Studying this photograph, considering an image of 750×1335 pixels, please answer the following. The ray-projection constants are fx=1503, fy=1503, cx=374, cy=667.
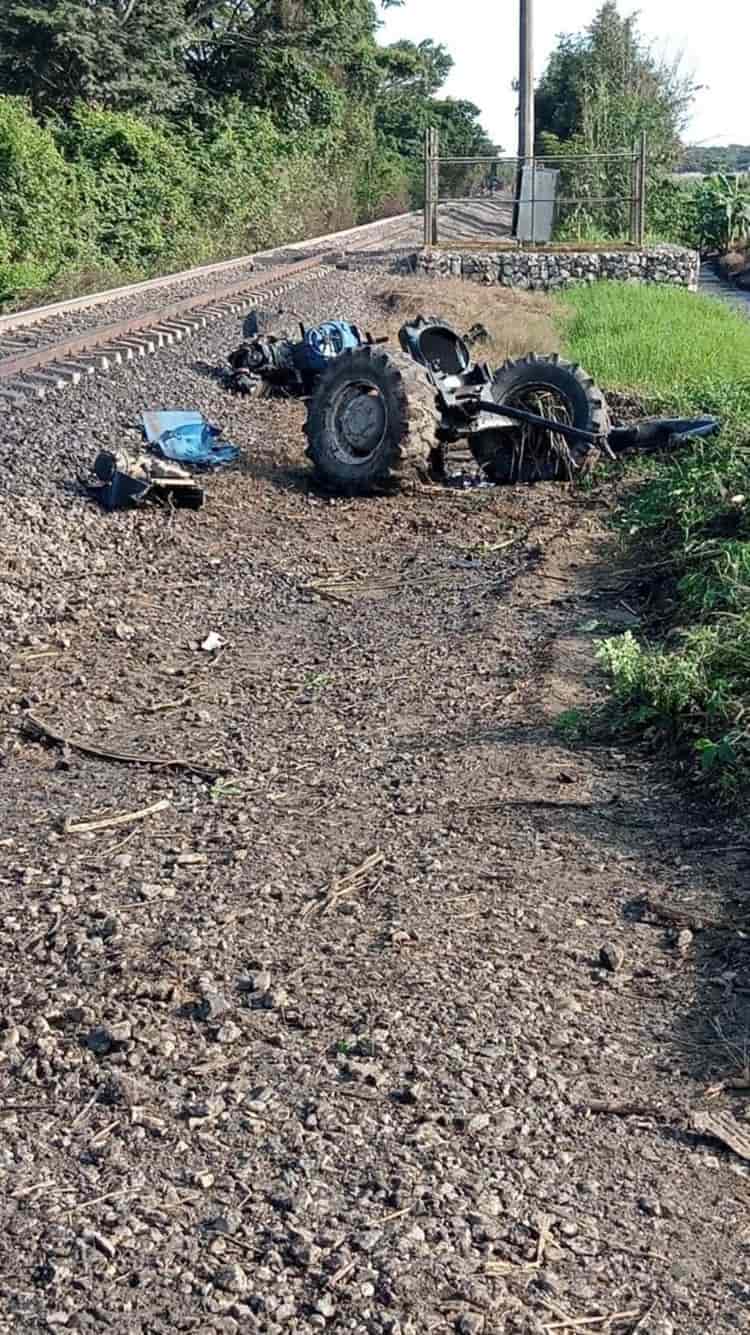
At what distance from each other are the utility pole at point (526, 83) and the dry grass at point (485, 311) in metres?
5.88

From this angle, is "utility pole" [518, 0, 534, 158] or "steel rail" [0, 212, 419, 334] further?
"utility pole" [518, 0, 534, 158]

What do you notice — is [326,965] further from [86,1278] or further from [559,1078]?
[86,1278]

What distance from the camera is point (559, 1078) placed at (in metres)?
3.57

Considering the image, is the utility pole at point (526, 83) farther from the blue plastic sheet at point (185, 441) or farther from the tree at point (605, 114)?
the blue plastic sheet at point (185, 441)

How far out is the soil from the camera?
2949 millimetres

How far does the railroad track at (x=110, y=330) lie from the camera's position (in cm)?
1345

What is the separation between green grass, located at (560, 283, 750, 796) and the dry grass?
84 cm

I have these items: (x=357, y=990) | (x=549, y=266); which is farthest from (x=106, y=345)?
(x=549, y=266)

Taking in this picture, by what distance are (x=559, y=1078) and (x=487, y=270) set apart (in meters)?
26.2

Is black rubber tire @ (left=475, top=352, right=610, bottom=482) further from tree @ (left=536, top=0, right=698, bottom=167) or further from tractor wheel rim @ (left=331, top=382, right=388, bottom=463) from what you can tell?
tree @ (left=536, top=0, right=698, bottom=167)

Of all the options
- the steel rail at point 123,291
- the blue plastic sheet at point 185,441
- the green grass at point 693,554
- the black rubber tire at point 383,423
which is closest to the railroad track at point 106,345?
the steel rail at point 123,291

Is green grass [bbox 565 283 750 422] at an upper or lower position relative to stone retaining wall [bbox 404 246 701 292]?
lower

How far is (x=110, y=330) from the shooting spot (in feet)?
53.6

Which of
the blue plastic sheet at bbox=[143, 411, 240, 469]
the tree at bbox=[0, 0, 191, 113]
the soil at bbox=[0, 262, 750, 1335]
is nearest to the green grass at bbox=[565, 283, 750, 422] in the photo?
the blue plastic sheet at bbox=[143, 411, 240, 469]
